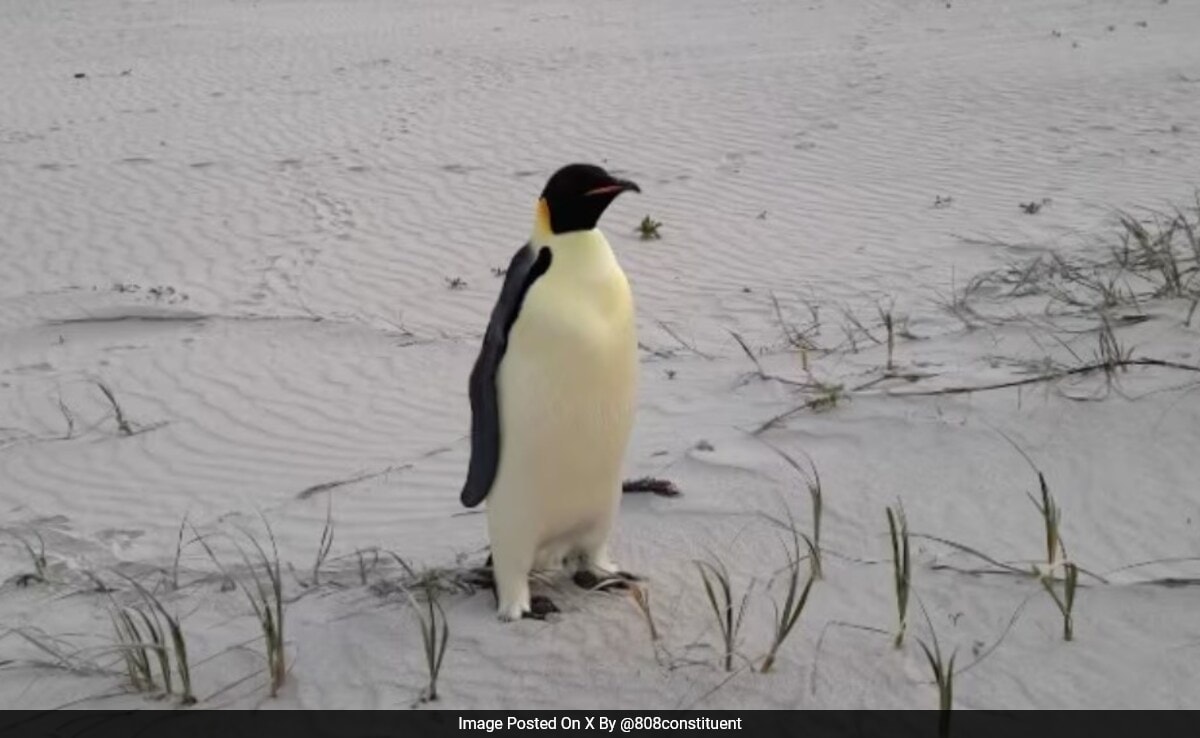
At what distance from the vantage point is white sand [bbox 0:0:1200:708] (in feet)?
9.95

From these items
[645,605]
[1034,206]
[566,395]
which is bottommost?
[1034,206]

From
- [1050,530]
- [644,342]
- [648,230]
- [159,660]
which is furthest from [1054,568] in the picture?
[648,230]

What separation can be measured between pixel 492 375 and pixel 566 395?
0.66 feet

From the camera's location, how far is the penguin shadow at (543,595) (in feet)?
10.5

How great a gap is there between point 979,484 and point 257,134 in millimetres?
9590

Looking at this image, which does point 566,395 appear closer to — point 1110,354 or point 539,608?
point 539,608

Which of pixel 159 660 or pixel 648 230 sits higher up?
pixel 159 660

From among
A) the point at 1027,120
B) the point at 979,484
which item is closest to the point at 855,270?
the point at 979,484

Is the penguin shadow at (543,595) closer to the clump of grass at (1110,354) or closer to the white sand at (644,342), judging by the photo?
the white sand at (644,342)

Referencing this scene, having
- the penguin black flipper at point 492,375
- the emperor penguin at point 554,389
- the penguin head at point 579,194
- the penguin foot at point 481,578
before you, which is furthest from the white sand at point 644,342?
the penguin head at point 579,194

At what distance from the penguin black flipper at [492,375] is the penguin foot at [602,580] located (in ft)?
1.23
